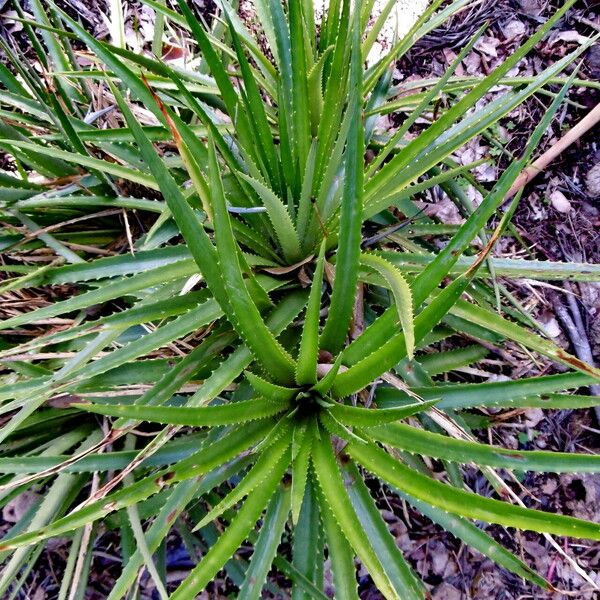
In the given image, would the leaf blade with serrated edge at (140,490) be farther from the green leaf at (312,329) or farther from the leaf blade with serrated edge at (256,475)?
the green leaf at (312,329)

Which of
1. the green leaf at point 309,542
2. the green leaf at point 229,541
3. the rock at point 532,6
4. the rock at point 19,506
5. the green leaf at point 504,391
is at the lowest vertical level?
the green leaf at point 309,542

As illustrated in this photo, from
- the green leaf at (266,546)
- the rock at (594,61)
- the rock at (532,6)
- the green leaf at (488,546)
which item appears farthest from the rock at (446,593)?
the rock at (532,6)

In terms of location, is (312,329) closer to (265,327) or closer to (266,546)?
(265,327)

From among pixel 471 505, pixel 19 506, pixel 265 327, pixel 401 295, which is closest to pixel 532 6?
pixel 401 295

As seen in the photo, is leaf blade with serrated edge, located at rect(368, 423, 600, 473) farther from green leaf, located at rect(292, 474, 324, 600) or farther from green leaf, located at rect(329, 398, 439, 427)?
green leaf, located at rect(292, 474, 324, 600)

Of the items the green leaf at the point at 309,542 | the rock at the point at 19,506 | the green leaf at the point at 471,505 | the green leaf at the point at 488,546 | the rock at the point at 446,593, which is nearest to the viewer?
the green leaf at the point at 471,505

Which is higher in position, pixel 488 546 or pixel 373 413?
pixel 373 413

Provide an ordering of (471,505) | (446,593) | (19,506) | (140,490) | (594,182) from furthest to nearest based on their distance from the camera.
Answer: (594,182) → (446,593) → (19,506) → (140,490) → (471,505)

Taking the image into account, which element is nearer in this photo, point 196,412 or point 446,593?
point 196,412

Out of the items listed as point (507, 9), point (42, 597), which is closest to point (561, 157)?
point (507, 9)
